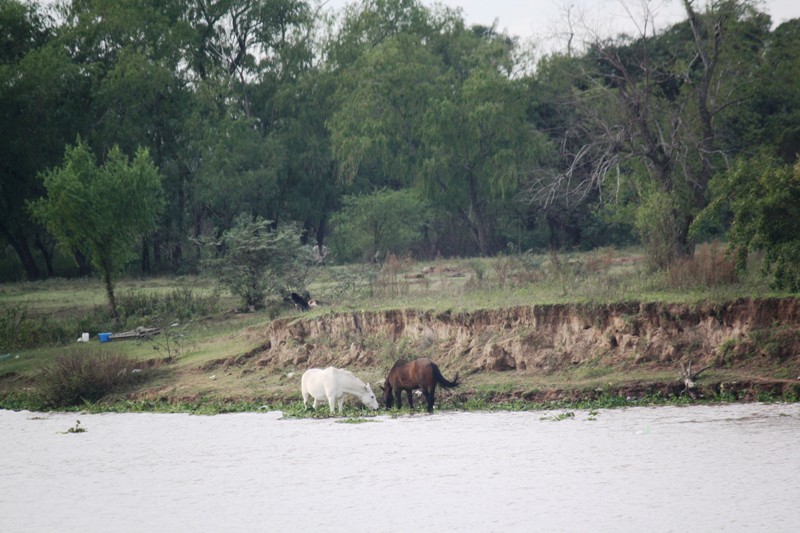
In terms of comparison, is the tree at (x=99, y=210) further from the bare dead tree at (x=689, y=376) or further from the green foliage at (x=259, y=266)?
the bare dead tree at (x=689, y=376)

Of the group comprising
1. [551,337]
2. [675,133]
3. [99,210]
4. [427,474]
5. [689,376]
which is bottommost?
[427,474]

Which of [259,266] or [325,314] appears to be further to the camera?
[259,266]

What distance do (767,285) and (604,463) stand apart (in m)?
7.34

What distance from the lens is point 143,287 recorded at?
39594 millimetres

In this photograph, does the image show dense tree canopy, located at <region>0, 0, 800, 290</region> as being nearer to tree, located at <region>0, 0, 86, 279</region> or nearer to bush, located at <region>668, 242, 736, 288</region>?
tree, located at <region>0, 0, 86, 279</region>

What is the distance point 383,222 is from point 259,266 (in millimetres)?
17897

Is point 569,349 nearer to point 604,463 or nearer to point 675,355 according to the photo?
point 675,355

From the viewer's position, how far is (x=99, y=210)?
31.0 m

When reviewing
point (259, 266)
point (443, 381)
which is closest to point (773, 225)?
point (443, 381)

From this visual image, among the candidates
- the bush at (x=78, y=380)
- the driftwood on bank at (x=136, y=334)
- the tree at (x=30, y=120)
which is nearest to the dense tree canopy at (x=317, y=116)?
the tree at (x=30, y=120)

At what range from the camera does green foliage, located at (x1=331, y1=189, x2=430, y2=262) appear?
48156 millimetres

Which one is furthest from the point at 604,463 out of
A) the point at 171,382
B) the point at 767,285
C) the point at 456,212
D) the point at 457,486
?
the point at 456,212

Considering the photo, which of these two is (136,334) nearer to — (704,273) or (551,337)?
(551,337)

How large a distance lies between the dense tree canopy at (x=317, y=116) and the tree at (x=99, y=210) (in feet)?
33.7
